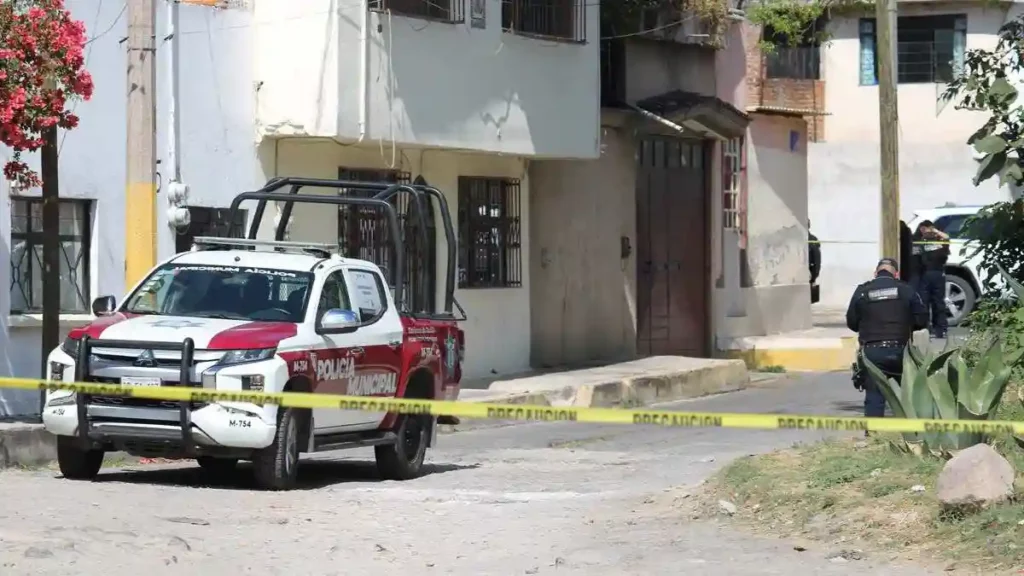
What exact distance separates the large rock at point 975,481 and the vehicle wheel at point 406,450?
208 inches

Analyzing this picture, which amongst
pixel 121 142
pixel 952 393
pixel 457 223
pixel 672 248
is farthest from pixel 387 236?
pixel 952 393

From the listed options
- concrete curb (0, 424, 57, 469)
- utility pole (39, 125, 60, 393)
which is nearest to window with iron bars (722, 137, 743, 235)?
utility pole (39, 125, 60, 393)

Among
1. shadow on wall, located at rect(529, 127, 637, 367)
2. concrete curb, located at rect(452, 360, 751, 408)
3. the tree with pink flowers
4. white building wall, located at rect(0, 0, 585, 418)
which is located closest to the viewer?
the tree with pink flowers

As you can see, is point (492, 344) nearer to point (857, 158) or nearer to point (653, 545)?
point (653, 545)

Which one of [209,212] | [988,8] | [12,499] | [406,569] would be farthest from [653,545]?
[988,8]

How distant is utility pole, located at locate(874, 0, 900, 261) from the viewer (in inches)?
776

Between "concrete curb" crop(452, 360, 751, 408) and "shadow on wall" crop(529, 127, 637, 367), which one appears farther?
"shadow on wall" crop(529, 127, 637, 367)

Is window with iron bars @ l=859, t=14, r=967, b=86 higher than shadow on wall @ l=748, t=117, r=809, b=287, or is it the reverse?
window with iron bars @ l=859, t=14, r=967, b=86

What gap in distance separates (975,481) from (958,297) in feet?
73.3

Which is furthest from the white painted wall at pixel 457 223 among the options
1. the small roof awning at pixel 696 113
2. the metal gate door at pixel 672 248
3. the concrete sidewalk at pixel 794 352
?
the concrete sidewalk at pixel 794 352

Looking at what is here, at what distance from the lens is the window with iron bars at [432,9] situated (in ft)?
65.7

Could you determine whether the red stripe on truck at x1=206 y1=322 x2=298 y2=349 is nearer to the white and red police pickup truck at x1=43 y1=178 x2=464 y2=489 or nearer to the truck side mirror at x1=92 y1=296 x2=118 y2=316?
the white and red police pickup truck at x1=43 y1=178 x2=464 y2=489

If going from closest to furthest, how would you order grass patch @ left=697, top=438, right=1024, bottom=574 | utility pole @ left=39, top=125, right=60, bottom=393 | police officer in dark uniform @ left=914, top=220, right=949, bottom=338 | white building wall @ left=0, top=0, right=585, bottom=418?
grass patch @ left=697, top=438, right=1024, bottom=574 → utility pole @ left=39, top=125, right=60, bottom=393 → white building wall @ left=0, top=0, right=585, bottom=418 → police officer in dark uniform @ left=914, top=220, right=949, bottom=338

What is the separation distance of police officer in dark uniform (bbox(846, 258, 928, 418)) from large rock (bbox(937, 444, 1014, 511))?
5298 millimetres
